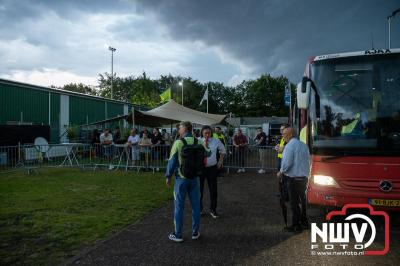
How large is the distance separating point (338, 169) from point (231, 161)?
8.76 metres

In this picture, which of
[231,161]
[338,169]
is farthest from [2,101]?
[338,169]

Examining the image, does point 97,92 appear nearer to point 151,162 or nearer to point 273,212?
point 151,162

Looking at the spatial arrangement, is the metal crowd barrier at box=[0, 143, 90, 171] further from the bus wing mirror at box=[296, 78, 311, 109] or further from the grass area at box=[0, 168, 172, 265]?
the bus wing mirror at box=[296, 78, 311, 109]

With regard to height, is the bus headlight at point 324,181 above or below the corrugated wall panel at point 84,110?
below

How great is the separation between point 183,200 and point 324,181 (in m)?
2.40

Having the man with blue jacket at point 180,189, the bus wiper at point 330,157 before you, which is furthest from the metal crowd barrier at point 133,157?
the bus wiper at point 330,157

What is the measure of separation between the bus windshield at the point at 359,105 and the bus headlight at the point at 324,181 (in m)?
0.51

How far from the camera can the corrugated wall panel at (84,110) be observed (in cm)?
2367

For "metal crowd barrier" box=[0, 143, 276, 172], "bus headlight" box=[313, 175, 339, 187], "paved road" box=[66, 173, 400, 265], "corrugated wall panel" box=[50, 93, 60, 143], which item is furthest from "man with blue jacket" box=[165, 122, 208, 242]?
"corrugated wall panel" box=[50, 93, 60, 143]

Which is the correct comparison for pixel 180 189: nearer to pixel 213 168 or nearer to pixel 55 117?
pixel 213 168

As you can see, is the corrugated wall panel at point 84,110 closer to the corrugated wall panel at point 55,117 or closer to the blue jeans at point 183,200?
the corrugated wall panel at point 55,117

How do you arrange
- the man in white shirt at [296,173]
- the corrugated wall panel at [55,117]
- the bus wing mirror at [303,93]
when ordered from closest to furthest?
the man in white shirt at [296,173] → the bus wing mirror at [303,93] → the corrugated wall panel at [55,117]

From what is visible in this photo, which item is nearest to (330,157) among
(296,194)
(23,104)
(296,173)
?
(296,173)

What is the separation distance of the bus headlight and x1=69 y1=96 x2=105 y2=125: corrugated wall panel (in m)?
21.2
